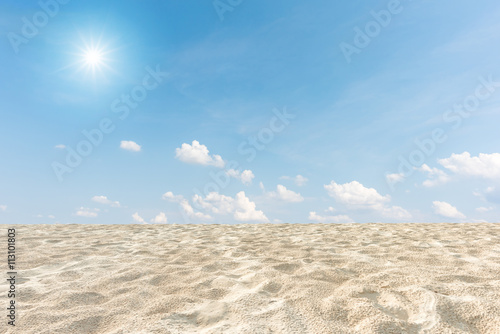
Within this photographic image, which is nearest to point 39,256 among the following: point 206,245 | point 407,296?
point 206,245

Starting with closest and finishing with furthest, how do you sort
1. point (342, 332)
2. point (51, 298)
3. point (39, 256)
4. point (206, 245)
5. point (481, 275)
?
point (342, 332)
point (51, 298)
point (481, 275)
point (39, 256)
point (206, 245)

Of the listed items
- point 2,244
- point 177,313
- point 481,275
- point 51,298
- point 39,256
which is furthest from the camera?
point 2,244

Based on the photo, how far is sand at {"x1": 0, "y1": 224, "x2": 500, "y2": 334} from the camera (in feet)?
6.04

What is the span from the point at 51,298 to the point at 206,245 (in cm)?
235

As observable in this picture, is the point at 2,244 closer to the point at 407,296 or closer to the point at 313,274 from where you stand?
the point at 313,274

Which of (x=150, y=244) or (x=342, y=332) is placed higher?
(x=150, y=244)

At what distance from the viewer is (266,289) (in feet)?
7.86

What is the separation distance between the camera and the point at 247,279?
2.68 m

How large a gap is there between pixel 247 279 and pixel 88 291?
1397mm

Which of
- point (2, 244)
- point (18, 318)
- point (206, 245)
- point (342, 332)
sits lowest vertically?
point (342, 332)

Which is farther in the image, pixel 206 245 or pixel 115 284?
pixel 206 245

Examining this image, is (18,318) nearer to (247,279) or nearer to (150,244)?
(247,279)

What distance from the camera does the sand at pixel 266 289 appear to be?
184cm

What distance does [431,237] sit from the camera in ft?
15.8
